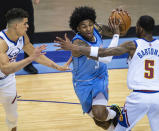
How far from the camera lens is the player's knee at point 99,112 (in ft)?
14.8

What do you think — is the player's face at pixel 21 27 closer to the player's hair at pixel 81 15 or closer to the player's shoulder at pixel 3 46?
the player's shoulder at pixel 3 46

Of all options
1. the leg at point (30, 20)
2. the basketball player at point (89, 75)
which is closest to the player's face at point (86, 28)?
the basketball player at point (89, 75)

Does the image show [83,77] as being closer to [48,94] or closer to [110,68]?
[48,94]

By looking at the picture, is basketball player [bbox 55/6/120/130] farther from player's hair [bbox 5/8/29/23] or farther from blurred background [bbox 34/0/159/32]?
blurred background [bbox 34/0/159/32]

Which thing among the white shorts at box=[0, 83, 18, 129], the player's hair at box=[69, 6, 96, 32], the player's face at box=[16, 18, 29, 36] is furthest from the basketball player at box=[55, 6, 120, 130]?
the white shorts at box=[0, 83, 18, 129]

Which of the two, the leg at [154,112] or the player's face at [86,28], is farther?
the player's face at [86,28]

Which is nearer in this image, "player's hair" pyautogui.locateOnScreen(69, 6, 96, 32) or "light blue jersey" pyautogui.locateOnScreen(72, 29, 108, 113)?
"light blue jersey" pyautogui.locateOnScreen(72, 29, 108, 113)

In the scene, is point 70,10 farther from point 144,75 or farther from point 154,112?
point 154,112

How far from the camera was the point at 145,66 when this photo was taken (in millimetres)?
3793

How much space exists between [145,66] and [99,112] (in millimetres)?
1016

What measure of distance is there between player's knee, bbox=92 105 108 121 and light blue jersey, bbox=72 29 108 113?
6.0 inches

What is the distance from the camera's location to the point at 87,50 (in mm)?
3973

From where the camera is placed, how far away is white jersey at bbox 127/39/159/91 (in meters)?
3.78

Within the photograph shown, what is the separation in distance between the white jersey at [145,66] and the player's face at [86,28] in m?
0.90
